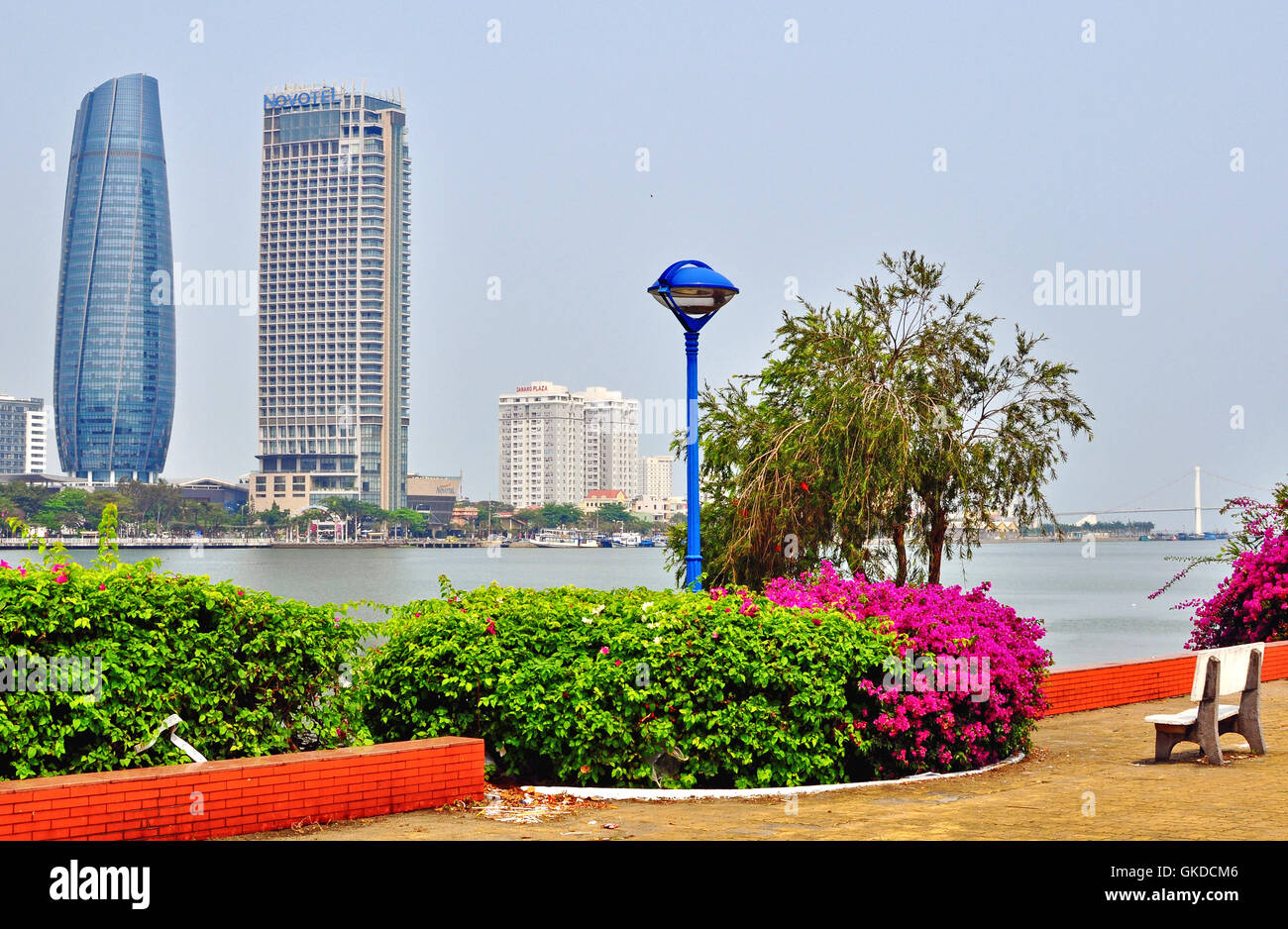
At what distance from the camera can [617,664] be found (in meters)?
9.41

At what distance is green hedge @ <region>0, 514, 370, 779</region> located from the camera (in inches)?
308

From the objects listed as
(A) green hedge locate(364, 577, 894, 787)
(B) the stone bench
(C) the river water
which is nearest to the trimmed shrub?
(A) green hedge locate(364, 577, 894, 787)

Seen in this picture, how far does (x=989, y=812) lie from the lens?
8359mm

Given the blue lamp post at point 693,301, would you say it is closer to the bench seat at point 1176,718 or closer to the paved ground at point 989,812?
the paved ground at point 989,812

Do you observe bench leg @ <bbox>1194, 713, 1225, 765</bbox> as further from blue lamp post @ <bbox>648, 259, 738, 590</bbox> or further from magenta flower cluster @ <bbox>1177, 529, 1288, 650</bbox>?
magenta flower cluster @ <bbox>1177, 529, 1288, 650</bbox>

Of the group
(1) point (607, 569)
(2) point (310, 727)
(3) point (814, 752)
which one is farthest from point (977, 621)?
(1) point (607, 569)

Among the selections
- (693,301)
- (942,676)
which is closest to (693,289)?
(693,301)

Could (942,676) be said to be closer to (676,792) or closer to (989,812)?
(989,812)

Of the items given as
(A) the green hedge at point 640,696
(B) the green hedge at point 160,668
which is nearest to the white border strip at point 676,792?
(A) the green hedge at point 640,696

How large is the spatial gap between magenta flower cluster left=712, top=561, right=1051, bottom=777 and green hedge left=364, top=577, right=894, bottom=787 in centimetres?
17

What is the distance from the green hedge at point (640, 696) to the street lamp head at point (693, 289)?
3.31 meters

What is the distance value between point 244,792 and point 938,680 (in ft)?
16.3

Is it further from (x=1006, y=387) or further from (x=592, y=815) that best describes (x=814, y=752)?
(x=1006, y=387)
